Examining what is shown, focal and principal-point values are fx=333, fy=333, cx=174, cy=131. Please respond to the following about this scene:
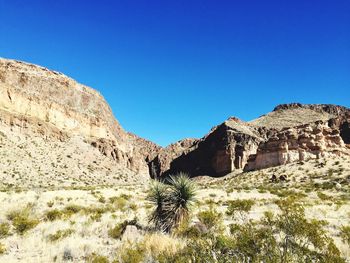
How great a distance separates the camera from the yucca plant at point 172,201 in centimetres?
1449

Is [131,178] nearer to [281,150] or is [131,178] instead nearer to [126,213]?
[281,150]

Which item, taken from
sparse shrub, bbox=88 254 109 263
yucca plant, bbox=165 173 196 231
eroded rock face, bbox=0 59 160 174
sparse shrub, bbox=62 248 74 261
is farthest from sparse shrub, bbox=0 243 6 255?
eroded rock face, bbox=0 59 160 174

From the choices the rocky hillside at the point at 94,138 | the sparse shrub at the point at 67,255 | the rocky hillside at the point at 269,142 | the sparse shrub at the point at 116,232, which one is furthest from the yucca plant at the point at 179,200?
the rocky hillside at the point at 269,142

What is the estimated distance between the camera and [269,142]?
6638 cm

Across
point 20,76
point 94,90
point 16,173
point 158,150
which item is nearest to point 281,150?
point 16,173

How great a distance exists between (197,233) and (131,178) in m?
76.7

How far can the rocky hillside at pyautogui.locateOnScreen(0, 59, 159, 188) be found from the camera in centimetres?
7238

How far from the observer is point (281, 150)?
62688 millimetres

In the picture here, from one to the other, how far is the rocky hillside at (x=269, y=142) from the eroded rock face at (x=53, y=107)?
1879 centimetres

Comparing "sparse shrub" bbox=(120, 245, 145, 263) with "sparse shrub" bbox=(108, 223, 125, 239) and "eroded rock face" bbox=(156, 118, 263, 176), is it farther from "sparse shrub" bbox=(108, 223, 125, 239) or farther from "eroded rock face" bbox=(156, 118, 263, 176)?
"eroded rock face" bbox=(156, 118, 263, 176)

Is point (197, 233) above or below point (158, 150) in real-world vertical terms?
below

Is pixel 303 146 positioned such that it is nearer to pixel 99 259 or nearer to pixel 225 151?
pixel 225 151

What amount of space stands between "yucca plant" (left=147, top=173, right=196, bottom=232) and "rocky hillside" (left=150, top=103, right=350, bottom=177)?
49.0 m

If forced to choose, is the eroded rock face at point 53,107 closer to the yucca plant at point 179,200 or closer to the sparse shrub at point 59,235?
the sparse shrub at point 59,235
